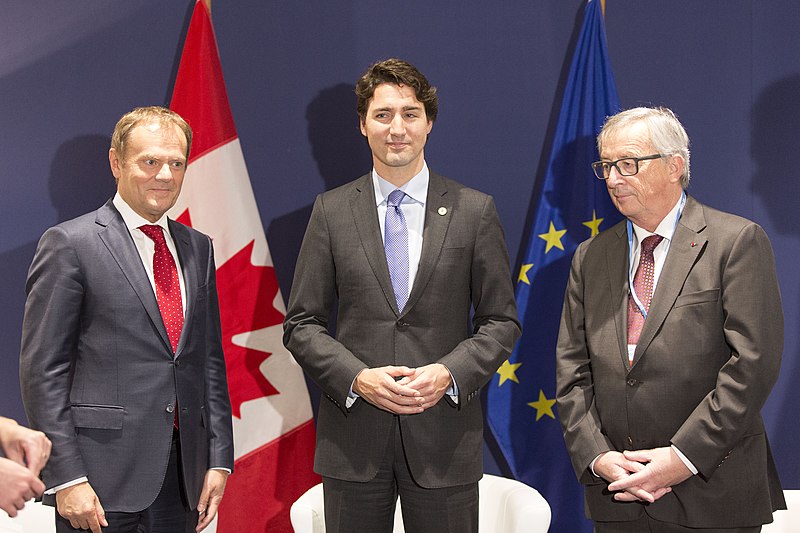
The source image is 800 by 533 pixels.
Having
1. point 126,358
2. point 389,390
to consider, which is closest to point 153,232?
point 126,358

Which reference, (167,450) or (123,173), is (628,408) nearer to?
(167,450)

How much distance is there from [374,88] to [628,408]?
130 cm

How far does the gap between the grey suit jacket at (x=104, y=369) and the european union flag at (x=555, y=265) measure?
4.71ft

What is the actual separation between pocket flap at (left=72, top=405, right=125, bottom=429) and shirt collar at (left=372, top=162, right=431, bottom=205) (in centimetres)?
104

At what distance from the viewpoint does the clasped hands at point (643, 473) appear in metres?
2.31

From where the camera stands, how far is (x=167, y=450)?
234 cm

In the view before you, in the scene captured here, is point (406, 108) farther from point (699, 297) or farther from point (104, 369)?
point (104, 369)

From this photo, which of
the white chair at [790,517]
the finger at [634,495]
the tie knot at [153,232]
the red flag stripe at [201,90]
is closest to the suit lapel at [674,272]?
the finger at [634,495]

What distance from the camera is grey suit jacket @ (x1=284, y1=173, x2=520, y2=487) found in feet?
8.24

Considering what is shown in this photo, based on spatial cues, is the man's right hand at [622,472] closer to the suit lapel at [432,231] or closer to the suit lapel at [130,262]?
the suit lapel at [432,231]

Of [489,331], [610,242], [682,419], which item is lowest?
[682,419]

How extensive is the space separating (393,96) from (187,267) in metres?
0.86

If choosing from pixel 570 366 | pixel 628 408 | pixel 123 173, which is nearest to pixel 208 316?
pixel 123 173

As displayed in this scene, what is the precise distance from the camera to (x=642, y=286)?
8.23ft
